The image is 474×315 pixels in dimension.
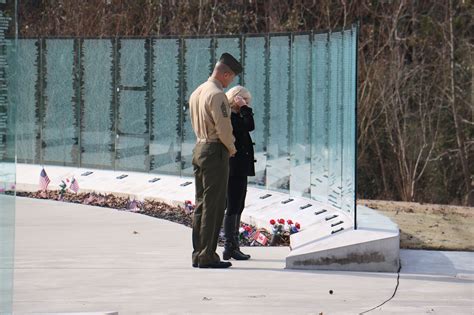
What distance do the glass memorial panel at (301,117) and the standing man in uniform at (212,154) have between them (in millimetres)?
3975

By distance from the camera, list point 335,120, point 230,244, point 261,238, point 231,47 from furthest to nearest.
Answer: point 231,47, point 335,120, point 261,238, point 230,244

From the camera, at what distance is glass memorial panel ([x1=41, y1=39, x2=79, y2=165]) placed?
2039 centimetres

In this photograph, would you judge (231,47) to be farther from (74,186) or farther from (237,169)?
(237,169)

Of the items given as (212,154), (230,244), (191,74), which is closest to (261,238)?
(230,244)

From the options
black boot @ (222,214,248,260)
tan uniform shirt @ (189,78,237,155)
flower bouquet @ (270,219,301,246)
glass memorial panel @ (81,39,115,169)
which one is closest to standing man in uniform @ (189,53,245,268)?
tan uniform shirt @ (189,78,237,155)

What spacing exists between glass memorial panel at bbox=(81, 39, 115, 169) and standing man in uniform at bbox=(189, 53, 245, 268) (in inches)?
329

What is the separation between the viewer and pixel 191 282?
10.6 m

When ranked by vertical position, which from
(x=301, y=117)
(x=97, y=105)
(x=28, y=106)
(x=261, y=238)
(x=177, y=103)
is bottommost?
(x=261, y=238)

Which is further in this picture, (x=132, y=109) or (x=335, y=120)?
(x=132, y=109)

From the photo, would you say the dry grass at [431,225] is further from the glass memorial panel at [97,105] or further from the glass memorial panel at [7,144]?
the glass memorial panel at [7,144]

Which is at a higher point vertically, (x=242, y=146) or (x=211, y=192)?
(x=242, y=146)

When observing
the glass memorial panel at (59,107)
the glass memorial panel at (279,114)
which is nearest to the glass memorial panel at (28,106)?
the glass memorial panel at (59,107)

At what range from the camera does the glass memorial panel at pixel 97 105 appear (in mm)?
19875

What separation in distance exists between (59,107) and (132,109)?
159cm
